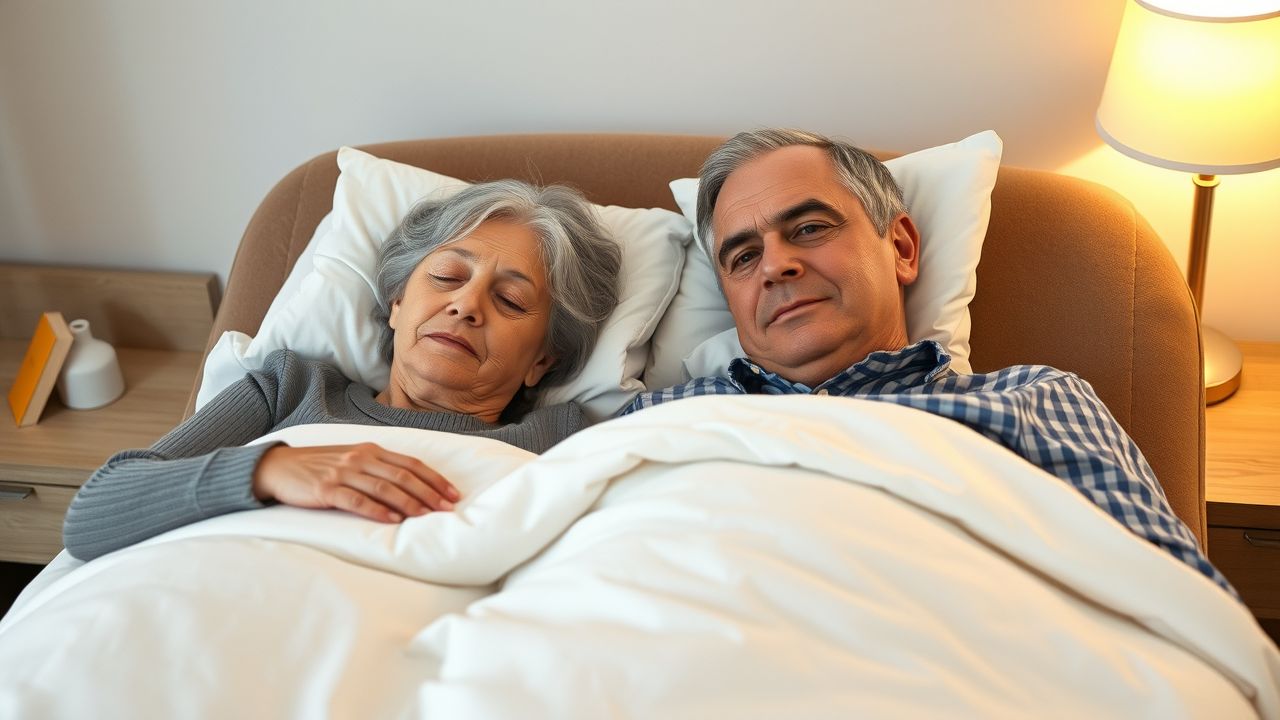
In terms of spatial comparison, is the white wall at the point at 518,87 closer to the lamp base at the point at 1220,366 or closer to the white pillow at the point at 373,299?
the lamp base at the point at 1220,366

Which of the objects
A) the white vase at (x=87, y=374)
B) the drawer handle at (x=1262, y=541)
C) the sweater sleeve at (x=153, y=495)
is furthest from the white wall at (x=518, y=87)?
the sweater sleeve at (x=153, y=495)

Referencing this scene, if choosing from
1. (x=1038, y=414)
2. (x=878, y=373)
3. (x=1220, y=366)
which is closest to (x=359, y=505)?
(x=878, y=373)

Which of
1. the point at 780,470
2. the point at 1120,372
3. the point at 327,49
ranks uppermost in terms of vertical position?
the point at 327,49

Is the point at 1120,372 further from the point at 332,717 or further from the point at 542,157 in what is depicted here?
the point at 332,717

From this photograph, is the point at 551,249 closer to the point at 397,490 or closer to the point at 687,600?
the point at 397,490

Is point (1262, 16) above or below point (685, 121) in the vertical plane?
above

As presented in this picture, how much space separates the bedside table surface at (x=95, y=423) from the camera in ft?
6.90

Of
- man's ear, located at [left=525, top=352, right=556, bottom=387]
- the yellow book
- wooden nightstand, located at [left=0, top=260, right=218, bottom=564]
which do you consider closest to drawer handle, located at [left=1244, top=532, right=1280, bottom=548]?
man's ear, located at [left=525, top=352, right=556, bottom=387]

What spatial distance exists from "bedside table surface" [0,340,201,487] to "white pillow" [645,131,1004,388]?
112 cm

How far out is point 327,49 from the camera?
2303 mm

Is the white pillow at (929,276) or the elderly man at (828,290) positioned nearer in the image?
the elderly man at (828,290)

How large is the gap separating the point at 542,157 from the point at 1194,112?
46.7 inches

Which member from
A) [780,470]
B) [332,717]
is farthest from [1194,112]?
[332,717]

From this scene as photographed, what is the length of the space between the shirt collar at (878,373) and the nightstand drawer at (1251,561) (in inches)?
26.4
